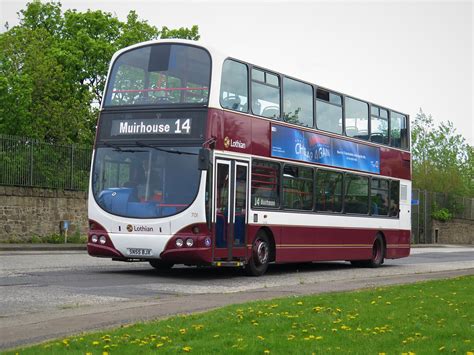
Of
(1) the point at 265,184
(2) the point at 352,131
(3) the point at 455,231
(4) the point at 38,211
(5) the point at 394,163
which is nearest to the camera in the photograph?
(1) the point at 265,184

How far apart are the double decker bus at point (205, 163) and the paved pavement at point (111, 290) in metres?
0.62

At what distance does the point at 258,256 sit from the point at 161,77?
14.5 feet

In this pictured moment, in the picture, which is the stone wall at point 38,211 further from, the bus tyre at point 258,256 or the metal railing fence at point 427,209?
the metal railing fence at point 427,209

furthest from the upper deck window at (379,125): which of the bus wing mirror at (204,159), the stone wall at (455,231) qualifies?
the stone wall at (455,231)

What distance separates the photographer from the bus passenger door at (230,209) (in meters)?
17.1

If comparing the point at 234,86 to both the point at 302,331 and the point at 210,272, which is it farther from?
the point at 302,331

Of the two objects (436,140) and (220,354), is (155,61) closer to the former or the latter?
(220,354)

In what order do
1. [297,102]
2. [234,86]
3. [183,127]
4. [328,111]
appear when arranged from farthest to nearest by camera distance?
[328,111] < [297,102] < [234,86] < [183,127]

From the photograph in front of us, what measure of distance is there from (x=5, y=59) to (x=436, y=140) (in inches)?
2066

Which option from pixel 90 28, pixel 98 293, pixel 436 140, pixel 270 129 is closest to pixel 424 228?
pixel 436 140

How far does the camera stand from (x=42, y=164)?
1252 inches

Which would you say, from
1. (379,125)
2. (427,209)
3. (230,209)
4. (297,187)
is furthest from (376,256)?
(427,209)

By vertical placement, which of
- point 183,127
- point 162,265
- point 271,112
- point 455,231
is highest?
point 271,112

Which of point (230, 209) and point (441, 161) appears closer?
point (230, 209)
